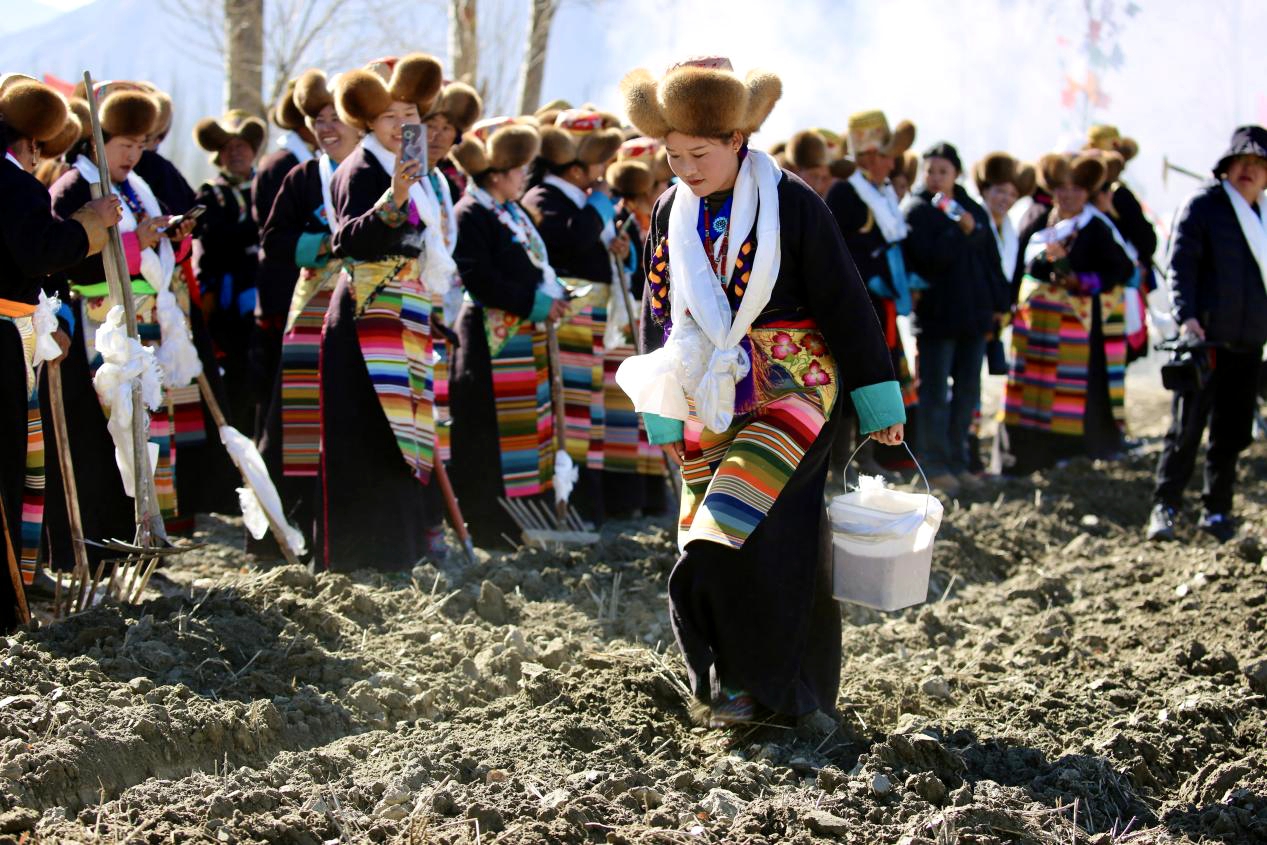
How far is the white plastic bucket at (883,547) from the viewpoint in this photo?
14.9 ft

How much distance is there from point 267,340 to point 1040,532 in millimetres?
4202

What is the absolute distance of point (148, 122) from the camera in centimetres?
616

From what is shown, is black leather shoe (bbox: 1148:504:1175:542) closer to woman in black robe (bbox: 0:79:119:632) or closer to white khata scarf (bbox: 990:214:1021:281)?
white khata scarf (bbox: 990:214:1021:281)

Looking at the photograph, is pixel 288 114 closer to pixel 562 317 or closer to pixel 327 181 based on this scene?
pixel 327 181

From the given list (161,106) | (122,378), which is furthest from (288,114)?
(122,378)

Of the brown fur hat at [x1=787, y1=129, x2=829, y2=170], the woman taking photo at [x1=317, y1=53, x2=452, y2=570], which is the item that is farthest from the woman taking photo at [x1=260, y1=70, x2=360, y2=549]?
the brown fur hat at [x1=787, y1=129, x2=829, y2=170]

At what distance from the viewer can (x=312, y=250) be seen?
6.63 meters

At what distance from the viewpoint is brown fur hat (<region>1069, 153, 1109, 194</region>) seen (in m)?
10.1

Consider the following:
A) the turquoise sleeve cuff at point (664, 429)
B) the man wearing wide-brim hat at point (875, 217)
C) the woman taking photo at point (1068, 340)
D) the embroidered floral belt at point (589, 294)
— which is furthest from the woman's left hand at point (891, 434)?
the woman taking photo at point (1068, 340)

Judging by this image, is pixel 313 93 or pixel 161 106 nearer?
pixel 161 106

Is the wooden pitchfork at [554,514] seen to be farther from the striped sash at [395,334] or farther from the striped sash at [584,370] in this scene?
the striped sash at [395,334]

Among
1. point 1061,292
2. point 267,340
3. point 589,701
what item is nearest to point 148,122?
point 267,340

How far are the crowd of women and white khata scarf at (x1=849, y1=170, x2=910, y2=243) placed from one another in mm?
28

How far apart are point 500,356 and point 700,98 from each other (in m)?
3.41
